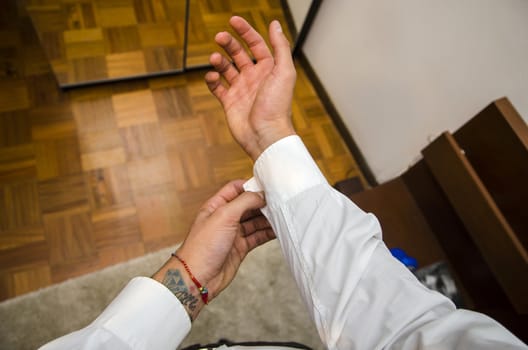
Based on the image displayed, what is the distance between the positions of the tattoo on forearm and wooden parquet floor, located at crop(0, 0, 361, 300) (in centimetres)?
58

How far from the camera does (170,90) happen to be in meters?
1.54

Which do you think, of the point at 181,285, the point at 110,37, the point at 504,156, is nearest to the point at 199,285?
the point at 181,285

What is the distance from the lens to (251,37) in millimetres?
784

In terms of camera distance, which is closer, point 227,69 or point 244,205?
point 244,205

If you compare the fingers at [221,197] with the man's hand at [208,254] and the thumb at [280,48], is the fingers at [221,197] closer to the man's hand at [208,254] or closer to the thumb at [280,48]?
the man's hand at [208,254]

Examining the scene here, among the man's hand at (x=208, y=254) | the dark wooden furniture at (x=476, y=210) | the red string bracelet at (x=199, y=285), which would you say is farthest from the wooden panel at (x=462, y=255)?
the red string bracelet at (x=199, y=285)

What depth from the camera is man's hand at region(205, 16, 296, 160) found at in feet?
2.43

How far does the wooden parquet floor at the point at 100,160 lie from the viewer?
1204mm

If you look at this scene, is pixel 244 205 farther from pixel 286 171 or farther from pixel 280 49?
pixel 280 49

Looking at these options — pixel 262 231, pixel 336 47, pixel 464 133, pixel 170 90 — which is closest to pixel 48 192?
pixel 170 90

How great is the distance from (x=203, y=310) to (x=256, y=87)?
77 centimetres

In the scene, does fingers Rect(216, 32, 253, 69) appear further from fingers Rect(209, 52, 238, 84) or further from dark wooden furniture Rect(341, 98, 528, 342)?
dark wooden furniture Rect(341, 98, 528, 342)

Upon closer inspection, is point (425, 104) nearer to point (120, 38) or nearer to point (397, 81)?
point (397, 81)

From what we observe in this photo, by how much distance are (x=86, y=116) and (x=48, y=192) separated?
1.18ft
